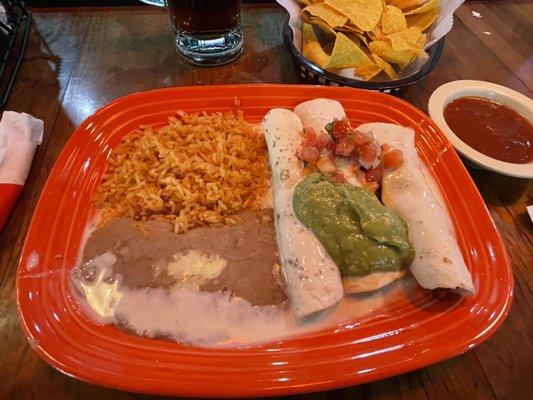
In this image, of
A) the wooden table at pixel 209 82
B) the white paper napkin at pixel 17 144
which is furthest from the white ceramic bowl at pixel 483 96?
the white paper napkin at pixel 17 144

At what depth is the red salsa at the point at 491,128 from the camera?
1455 millimetres

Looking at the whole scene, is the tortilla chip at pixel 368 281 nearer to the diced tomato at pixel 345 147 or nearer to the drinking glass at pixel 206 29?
the diced tomato at pixel 345 147

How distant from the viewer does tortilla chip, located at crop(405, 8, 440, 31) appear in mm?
1826

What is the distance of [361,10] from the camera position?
1.71m

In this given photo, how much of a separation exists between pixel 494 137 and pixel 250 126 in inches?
38.4

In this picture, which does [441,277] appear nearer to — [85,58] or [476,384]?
[476,384]

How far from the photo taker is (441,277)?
3.44 ft

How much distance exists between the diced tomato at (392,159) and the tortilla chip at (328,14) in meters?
0.71

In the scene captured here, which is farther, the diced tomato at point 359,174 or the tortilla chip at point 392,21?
the tortilla chip at point 392,21

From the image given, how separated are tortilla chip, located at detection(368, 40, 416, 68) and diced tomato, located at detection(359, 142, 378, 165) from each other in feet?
2.01

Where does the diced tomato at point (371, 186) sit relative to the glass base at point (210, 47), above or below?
below

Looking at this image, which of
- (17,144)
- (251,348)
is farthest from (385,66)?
(17,144)

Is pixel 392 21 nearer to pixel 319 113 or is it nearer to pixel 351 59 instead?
pixel 351 59

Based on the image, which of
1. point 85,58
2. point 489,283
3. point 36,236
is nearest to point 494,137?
point 489,283
